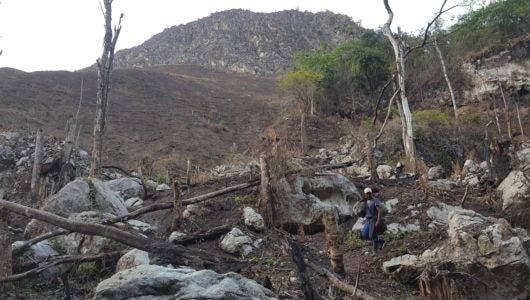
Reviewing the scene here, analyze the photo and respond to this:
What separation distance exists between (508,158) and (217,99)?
1020 inches

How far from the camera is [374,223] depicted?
694cm

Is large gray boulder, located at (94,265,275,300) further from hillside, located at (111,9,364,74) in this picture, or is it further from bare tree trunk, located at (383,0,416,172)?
hillside, located at (111,9,364,74)

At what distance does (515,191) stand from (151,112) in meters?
23.2

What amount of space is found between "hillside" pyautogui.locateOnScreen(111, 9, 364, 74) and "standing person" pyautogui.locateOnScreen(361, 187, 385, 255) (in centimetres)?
4204

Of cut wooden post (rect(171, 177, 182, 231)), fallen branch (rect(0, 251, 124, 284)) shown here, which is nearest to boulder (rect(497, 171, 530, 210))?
cut wooden post (rect(171, 177, 182, 231))

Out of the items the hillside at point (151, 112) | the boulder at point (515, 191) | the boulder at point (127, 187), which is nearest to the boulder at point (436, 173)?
the boulder at point (515, 191)

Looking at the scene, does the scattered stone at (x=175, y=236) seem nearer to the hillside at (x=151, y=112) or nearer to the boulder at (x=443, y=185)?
the boulder at (x=443, y=185)

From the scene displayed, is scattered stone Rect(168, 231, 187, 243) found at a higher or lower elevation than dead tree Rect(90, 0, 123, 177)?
lower

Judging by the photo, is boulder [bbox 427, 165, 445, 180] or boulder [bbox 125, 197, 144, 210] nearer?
boulder [bbox 125, 197, 144, 210]

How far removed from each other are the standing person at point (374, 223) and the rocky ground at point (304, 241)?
0.19 metres

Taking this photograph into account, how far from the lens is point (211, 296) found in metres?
3.31

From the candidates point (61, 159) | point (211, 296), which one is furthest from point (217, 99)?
point (211, 296)

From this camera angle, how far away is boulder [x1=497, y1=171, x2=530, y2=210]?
7227 mm

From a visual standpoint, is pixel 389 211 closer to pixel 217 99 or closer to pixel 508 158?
pixel 508 158
